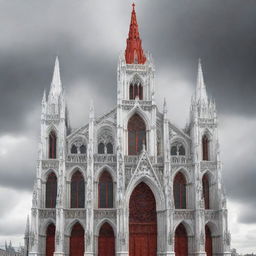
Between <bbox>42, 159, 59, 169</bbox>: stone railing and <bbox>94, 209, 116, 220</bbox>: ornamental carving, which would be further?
<bbox>42, 159, 59, 169</bbox>: stone railing

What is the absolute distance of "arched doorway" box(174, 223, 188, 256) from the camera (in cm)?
4016

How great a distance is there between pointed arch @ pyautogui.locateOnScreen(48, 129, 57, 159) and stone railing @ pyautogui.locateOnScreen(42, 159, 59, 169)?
101 cm

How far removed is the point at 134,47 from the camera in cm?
4681

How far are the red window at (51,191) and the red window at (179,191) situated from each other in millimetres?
10949

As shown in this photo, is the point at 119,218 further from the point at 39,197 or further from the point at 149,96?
the point at 149,96

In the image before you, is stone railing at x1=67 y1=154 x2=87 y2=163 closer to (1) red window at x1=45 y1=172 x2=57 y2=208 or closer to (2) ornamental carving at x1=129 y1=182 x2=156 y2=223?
(1) red window at x1=45 y1=172 x2=57 y2=208

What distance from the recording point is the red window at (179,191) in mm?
41125

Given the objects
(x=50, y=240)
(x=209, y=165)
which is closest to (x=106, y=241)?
(x=50, y=240)

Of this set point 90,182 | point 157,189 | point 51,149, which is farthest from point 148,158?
point 51,149

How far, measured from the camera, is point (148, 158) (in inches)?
1574

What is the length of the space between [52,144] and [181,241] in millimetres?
14646

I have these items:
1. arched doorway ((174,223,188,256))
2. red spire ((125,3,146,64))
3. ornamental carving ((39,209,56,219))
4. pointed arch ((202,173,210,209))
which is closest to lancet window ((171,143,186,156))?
pointed arch ((202,173,210,209))

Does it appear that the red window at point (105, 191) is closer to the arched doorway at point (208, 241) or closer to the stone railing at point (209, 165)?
the stone railing at point (209, 165)

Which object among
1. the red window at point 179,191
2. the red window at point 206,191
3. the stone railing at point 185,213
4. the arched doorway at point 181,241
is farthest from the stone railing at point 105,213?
the red window at point 206,191
